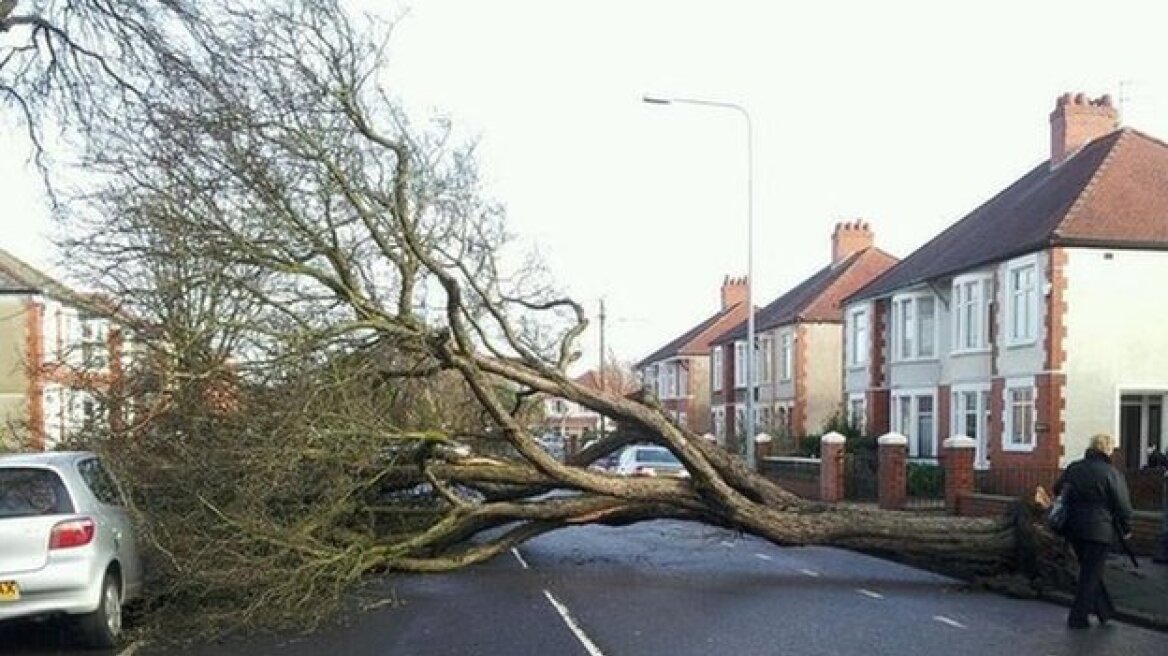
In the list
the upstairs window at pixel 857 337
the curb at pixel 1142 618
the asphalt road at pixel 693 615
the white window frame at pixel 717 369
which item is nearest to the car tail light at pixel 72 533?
the asphalt road at pixel 693 615

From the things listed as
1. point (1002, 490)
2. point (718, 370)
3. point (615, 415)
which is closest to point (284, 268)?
point (615, 415)

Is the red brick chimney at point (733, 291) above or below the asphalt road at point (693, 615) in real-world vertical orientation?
above

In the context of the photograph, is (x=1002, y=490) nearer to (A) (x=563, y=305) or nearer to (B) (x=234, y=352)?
(A) (x=563, y=305)

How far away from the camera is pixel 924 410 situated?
126 feet

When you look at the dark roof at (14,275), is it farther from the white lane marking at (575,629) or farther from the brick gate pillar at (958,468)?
the white lane marking at (575,629)

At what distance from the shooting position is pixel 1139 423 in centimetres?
3061

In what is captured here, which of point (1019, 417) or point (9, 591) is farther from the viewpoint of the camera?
point (1019, 417)

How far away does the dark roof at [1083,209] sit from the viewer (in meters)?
29.1

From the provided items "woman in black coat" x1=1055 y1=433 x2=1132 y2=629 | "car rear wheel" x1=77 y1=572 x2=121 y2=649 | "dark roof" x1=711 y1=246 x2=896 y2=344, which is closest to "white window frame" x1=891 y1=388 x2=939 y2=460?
"dark roof" x1=711 y1=246 x2=896 y2=344

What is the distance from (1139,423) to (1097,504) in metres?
20.9

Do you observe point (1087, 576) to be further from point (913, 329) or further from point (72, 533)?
point (913, 329)

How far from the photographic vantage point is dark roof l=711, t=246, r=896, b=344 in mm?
52000

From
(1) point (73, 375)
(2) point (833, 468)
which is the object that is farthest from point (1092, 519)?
(2) point (833, 468)

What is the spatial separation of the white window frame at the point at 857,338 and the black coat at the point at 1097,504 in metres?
31.1
